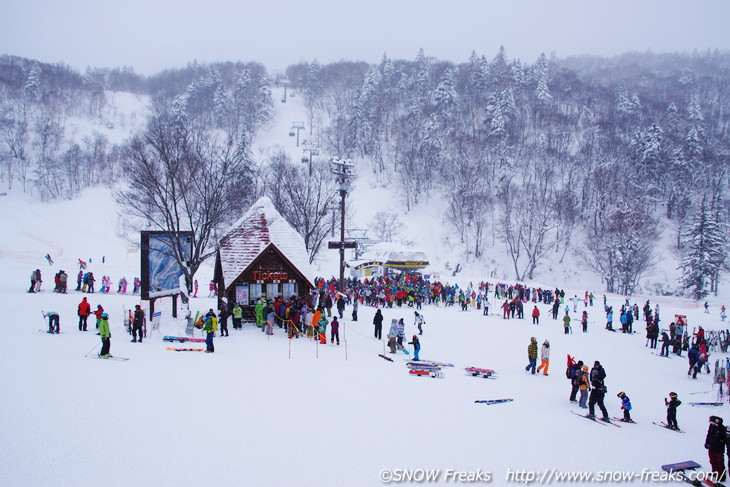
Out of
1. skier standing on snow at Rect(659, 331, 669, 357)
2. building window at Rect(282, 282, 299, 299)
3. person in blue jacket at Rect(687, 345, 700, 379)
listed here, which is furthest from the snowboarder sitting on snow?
building window at Rect(282, 282, 299, 299)

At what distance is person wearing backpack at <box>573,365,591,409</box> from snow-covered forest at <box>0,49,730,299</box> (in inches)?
896

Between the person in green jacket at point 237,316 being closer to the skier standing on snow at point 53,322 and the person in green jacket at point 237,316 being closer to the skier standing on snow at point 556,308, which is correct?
the skier standing on snow at point 53,322

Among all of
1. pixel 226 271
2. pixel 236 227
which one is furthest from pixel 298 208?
pixel 226 271

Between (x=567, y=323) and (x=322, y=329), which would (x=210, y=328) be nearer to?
(x=322, y=329)

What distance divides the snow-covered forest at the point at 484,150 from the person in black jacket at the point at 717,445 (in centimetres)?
2630

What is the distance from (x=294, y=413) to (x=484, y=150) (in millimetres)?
64817

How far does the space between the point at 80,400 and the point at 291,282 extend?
39.3ft

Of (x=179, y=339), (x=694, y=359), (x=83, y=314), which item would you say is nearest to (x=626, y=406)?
(x=694, y=359)

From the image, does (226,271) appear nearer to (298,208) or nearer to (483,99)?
(298,208)

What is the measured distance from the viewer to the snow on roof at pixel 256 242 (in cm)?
1997

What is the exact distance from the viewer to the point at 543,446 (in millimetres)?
9312

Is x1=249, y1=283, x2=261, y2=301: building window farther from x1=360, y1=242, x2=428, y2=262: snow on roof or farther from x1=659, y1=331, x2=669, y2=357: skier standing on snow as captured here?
x1=360, y1=242, x2=428, y2=262: snow on roof

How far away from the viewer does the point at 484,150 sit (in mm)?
68688

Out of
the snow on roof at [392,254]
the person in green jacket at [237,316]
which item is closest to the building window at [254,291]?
the person in green jacket at [237,316]
